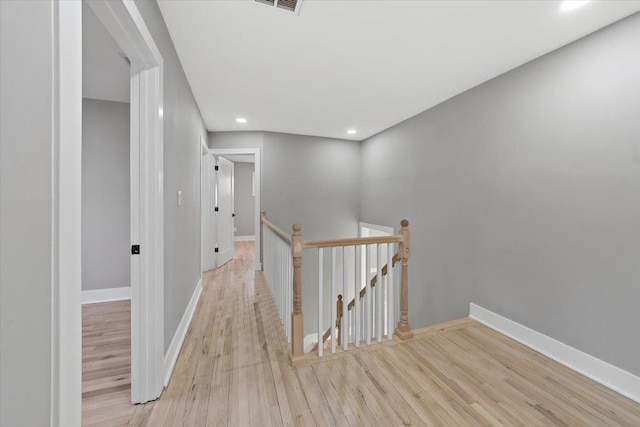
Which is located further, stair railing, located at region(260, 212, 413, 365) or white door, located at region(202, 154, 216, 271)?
white door, located at region(202, 154, 216, 271)

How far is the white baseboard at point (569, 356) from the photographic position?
59.9 inches

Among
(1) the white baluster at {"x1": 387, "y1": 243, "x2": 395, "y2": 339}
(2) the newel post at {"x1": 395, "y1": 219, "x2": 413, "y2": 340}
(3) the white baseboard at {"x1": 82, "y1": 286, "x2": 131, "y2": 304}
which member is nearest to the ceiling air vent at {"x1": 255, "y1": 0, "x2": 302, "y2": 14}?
(2) the newel post at {"x1": 395, "y1": 219, "x2": 413, "y2": 340}

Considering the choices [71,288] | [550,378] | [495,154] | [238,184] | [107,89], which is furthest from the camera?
[238,184]

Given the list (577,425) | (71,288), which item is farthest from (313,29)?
(577,425)

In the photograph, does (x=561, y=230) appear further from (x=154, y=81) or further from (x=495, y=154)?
(x=154, y=81)

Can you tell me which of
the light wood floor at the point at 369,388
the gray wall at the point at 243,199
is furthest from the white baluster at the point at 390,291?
the gray wall at the point at 243,199

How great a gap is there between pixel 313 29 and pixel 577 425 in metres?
2.84

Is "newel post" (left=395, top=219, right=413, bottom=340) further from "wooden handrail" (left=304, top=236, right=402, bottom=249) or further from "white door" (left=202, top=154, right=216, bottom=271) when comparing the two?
"white door" (left=202, top=154, right=216, bottom=271)

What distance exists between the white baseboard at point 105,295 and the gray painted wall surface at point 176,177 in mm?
1014

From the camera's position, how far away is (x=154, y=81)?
1.42m

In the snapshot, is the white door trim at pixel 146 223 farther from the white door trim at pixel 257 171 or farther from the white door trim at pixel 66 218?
the white door trim at pixel 257 171

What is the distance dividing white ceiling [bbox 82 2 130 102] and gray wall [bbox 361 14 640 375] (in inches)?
123

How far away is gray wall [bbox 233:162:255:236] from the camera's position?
740cm

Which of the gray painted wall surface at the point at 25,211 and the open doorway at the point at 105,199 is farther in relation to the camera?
the open doorway at the point at 105,199
